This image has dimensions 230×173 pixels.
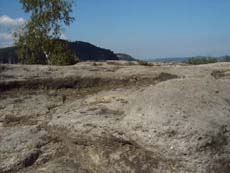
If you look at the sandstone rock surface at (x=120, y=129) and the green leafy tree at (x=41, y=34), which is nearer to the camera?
the sandstone rock surface at (x=120, y=129)

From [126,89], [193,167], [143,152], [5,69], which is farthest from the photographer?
[5,69]

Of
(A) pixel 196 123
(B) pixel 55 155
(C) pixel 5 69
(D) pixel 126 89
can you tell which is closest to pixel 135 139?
(A) pixel 196 123

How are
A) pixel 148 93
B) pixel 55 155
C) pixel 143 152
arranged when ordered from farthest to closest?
pixel 148 93 → pixel 55 155 → pixel 143 152

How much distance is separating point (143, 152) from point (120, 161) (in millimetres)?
293

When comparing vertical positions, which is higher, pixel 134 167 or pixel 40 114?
pixel 40 114

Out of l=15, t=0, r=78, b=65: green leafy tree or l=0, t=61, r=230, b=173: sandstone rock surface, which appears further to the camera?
l=15, t=0, r=78, b=65: green leafy tree

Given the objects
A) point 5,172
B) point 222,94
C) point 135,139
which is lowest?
point 5,172

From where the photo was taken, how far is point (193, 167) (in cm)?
414

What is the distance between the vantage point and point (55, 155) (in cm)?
470

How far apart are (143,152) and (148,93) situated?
41.5 inches

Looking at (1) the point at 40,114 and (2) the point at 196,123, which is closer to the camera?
(2) the point at 196,123

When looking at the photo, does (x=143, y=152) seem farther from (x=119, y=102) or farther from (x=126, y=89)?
(x=126, y=89)

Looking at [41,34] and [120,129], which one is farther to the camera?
[41,34]

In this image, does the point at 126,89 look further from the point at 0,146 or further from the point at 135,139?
the point at 0,146
